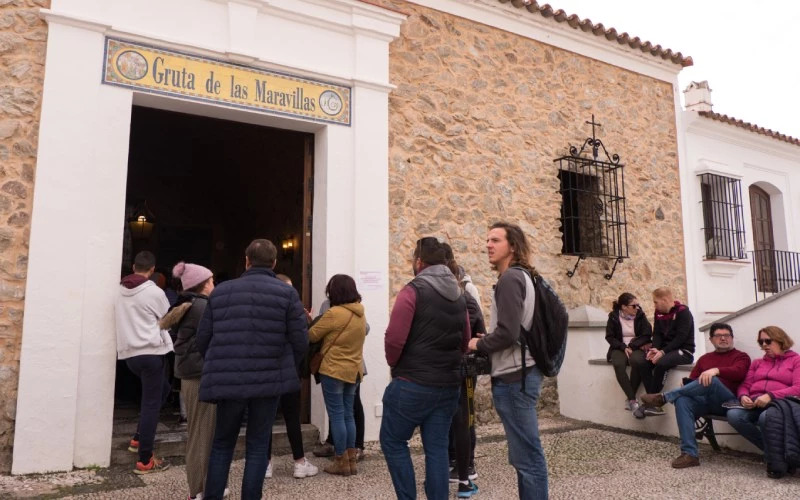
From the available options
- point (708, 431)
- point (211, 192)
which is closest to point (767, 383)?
point (708, 431)

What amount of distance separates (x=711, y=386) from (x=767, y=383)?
16.4 inches

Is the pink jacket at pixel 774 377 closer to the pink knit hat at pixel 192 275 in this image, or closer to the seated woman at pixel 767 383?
the seated woman at pixel 767 383

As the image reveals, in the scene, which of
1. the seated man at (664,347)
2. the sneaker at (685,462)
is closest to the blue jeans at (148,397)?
the sneaker at (685,462)

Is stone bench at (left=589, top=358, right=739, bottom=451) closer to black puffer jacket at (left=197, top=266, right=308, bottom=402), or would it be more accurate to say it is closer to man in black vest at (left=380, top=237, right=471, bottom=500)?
man in black vest at (left=380, top=237, right=471, bottom=500)

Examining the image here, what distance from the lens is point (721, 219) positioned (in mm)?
8844

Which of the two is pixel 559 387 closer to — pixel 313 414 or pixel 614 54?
pixel 313 414

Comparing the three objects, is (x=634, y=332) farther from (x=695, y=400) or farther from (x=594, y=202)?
(x=594, y=202)

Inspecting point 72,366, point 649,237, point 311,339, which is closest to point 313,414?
point 311,339

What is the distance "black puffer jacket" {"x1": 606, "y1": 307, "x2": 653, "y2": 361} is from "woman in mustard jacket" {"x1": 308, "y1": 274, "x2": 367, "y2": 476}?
306 cm

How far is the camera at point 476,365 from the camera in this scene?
3.04 m

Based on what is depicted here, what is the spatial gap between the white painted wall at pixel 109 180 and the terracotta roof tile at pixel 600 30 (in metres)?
2.28

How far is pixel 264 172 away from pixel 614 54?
540 cm

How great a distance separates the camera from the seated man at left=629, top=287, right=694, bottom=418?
560 cm

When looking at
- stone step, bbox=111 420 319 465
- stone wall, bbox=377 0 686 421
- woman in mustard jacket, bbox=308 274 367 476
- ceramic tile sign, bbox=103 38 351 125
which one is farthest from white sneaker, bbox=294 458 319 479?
ceramic tile sign, bbox=103 38 351 125
